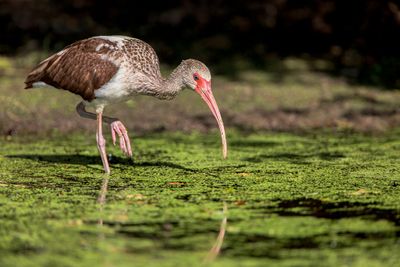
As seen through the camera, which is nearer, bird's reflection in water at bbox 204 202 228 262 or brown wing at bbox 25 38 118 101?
bird's reflection in water at bbox 204 202 228 262

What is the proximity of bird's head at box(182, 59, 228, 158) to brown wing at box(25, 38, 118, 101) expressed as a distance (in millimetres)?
751

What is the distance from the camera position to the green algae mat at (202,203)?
227 inches

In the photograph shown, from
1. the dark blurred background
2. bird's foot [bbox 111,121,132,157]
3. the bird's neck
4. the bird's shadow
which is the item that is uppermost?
the dark blurred background

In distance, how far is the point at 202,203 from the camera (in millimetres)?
7379

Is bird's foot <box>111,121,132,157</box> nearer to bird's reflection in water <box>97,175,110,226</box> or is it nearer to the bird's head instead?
bird's reflection in water <box>97,175,110,226</box>

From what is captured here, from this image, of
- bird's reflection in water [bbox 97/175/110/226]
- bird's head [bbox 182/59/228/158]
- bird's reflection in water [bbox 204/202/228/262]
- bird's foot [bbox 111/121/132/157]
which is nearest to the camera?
bird's reflection in water [bbox 204/202/228/262]

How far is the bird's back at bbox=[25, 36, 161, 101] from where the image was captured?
9039mm

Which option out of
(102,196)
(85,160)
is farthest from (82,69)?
(102,196)

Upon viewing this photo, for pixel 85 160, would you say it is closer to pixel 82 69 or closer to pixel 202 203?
pixel 82 69

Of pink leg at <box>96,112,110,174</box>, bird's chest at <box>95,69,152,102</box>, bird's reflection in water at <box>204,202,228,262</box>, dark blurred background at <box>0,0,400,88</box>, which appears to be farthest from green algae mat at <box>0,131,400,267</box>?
dark blurred background at <box>0,0,400,88</box>

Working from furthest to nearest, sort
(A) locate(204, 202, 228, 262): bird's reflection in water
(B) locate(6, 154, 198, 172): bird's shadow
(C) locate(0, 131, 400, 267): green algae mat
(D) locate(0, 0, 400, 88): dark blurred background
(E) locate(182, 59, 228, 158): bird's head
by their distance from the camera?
1. (D) locate(0, 0, 400, 88): dark blurred background
2. (B) locate(6, 154, 198, 172): bird's shadow
3. (E) locate(182, 59, 228, 158): bird's head
4. (C) locate(0, 131, 400, 267): green algae mat
5. (A) locate(204, 202, 228, 262): bird's reflection in water

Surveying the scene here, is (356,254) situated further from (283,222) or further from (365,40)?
(365,40)

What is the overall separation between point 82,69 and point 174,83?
0.94 m

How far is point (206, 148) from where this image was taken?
10602 mm
